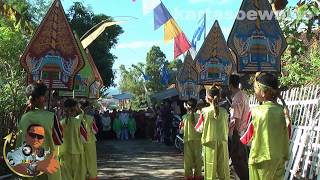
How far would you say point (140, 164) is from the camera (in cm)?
1510

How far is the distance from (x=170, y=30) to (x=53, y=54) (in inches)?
339

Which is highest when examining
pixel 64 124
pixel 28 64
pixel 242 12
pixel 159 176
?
pixel 242 12

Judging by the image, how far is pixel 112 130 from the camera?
27.7 meters

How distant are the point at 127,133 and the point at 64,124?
62.1 feet

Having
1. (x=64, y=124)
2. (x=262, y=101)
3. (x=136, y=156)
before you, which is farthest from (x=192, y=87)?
(x=262, y=101)

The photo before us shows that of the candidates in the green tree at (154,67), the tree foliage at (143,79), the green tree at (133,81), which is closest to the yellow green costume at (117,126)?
the tree foliage at (143,79)

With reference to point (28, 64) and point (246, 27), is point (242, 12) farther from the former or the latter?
point (28, 64)

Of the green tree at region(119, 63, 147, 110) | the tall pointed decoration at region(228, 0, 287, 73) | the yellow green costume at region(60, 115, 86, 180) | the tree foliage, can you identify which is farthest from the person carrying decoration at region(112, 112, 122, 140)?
the green tree at region(119, 63, 147, 110)

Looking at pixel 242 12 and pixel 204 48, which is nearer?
pixel 242 12

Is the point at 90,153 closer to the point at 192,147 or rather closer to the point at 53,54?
the point at 192,147

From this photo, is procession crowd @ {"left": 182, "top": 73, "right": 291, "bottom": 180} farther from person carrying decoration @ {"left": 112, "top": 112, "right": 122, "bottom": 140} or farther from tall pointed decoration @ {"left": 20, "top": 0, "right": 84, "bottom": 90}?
person carrying decoration @ {"left": 112, "top": 112, "right": 122, "bottom": 140}

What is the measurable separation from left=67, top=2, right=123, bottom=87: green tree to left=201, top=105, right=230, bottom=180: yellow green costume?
21.8 m

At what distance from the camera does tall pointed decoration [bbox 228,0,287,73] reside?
25.6 feet

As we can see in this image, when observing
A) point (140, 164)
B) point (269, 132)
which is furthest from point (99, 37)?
point (269, 132)
